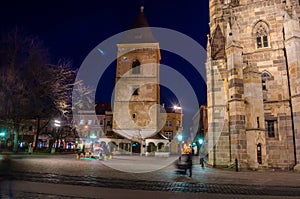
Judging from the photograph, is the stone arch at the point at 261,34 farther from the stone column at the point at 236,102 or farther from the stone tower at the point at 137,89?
the stone tower at the point at 137,89

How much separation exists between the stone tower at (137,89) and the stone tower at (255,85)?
852 inches

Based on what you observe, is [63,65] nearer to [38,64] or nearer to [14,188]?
[38,64]

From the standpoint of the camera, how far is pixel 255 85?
1641 centimetres

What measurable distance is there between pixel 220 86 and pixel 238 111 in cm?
326

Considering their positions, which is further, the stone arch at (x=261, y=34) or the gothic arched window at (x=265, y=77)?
the stone arch at (x=261, y=34)

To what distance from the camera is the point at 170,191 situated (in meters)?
8.37

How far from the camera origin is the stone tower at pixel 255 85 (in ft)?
51.2

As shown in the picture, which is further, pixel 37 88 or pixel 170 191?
pixel 37 88

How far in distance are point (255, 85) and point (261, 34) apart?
14.3 feet

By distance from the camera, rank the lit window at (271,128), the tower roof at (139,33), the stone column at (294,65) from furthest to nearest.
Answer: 1. the tower roof at (139,33)
2. the lit window at (271,128)
3. the stone column at (294,65)

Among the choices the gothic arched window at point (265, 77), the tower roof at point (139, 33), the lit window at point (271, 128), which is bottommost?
the lit window at point (271, 128)

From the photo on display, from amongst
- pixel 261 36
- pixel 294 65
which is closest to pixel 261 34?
pixel 261 36

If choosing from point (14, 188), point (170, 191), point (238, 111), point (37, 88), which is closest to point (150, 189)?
point (170, 191)

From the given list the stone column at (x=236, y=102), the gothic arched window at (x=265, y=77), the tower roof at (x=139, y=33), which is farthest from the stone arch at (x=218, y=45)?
the tower roof at (x=139, y=33)
